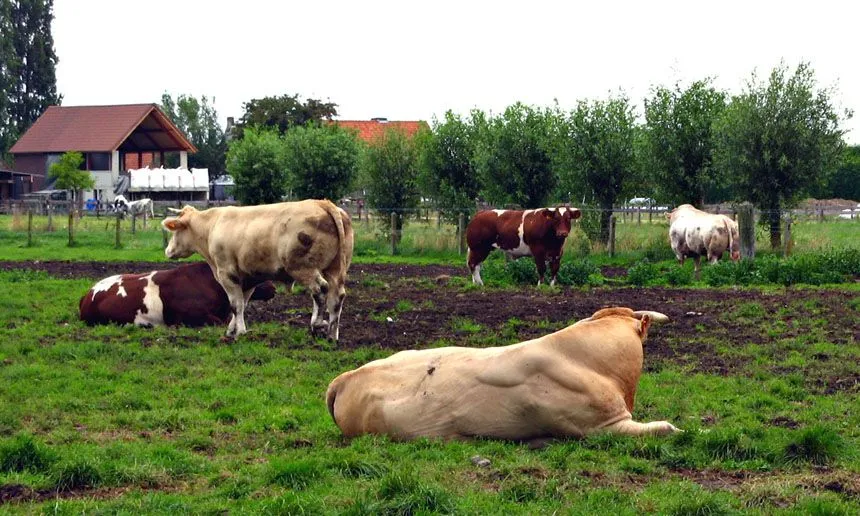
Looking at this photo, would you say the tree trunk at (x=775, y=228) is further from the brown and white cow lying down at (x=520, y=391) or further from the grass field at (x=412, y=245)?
the brown and white cow lying down at (x=520, y=391)

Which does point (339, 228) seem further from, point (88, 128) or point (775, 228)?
point (88, 128)

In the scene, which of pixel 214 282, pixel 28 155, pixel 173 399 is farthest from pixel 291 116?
pixel 173 399

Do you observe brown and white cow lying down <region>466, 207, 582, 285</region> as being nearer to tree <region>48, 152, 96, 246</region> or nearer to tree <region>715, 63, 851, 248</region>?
tree <region>715, 63, 851, 248</region>

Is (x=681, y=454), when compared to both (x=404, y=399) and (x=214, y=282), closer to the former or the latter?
(x=404, y=399)

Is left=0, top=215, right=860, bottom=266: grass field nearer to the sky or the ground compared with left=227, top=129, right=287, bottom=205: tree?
nearer to the ground

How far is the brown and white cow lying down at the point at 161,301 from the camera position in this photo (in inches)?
572

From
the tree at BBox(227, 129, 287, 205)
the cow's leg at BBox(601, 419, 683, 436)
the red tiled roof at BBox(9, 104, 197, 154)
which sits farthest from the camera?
the red tiled roof at BBox(9, 104, 197, 154)

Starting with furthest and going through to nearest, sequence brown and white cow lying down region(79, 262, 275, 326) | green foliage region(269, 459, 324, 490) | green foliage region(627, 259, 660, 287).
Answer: green foliage region(627, 259, 660, 287) → brown and white cow lying down region(79, 262, 275, 326) → green foliage region(269, 459, 324, 490)

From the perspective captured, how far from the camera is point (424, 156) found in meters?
36.6

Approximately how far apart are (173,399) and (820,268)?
14856mm

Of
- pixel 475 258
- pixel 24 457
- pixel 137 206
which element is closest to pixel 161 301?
pixel 24 457

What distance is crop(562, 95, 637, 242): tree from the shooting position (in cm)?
3136

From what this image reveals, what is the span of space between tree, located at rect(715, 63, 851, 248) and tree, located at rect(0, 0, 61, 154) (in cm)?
6629

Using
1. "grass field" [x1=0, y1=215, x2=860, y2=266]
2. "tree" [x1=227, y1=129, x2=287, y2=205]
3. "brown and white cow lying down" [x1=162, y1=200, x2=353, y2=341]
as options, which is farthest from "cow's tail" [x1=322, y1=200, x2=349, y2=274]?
"tree" [x1=227, y1=129, x2=287, y2=205]
